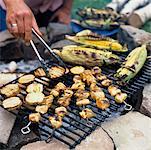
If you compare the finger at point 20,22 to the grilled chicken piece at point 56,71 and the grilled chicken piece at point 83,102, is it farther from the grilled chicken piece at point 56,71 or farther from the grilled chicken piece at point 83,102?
the grilled chicken piece at point 83,102

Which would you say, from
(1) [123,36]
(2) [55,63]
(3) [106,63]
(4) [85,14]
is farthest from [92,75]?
(4) [85,14]

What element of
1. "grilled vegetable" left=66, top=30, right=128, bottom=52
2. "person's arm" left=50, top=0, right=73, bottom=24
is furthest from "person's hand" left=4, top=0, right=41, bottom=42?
"person's arm" left=50, top=0, right=73, bottom=24

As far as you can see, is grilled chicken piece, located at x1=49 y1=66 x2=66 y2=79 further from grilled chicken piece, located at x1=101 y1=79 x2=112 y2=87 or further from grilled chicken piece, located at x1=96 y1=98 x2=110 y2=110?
grilled chicken piece, located at x1=96 y1=98 x2=110 y2=110

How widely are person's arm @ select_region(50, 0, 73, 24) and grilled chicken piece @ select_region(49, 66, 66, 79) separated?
1.80 m

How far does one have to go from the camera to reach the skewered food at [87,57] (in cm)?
270

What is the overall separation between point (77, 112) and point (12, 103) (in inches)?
16.6

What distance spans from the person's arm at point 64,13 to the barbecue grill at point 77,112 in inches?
64.9

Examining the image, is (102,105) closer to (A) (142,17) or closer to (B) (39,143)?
(B) (39,143)

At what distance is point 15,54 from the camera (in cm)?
338

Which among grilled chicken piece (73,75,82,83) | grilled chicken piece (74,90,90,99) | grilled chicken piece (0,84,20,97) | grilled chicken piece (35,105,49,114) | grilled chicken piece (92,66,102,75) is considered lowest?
grilled chicken piece (35,105,49,114)

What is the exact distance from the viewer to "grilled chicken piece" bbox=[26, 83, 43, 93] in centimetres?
232

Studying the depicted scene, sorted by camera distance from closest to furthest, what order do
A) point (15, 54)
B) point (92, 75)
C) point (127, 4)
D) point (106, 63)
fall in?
point (92, 75), point (106, 63), point (15, 54), point (127, 4)

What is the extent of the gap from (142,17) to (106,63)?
1897mm

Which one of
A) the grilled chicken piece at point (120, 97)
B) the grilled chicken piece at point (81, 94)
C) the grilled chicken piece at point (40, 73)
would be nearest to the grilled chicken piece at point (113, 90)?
the grilled chicken piece at point (120, 97)
